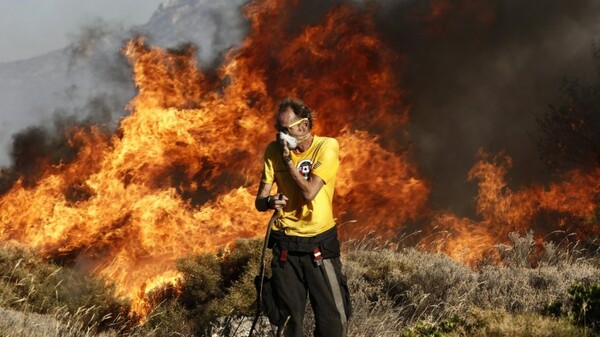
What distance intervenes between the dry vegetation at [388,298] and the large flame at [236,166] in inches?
84.3

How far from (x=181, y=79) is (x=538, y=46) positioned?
31.6 ft

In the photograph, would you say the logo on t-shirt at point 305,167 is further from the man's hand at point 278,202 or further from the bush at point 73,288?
the bush at point 73,288

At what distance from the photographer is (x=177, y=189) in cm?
1501

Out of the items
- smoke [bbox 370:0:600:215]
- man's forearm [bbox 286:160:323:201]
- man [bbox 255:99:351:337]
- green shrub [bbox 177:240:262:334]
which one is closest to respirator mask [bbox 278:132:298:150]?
man [bbox 255:99:351:337]

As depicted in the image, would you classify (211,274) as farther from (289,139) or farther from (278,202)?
(289,139)

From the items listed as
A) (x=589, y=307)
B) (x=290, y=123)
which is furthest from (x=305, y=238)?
(x=589, y=307)

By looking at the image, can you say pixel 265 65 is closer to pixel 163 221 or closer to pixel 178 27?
pixel 163 221

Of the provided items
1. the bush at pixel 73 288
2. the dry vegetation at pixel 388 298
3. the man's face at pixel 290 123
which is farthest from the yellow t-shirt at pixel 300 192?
the bush at pixel 73 288

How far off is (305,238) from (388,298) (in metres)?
3.25

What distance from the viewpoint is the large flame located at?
13367 millimetres

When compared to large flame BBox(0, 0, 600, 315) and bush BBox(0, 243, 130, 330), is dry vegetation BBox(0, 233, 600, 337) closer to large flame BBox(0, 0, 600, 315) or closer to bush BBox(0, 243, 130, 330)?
bush BBox(0, 243, 130, 330)

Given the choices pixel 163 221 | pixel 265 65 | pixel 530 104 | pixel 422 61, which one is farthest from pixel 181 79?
pixel 530 104

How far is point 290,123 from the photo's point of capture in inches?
166

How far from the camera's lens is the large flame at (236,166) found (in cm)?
1337
